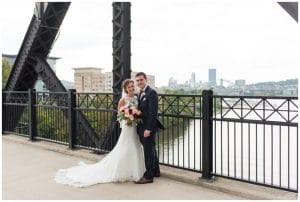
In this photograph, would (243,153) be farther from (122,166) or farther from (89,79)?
(89,79)

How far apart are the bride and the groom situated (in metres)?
0.14

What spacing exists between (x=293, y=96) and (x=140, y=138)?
2.48 m

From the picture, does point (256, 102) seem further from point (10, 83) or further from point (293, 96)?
point (10, 83)

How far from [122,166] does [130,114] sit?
871mm

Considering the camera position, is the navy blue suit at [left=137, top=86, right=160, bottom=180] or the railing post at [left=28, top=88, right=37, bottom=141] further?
the railing post at [left=28, top=88, right=37, bottom=141]

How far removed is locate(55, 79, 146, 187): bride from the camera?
5.64 meters

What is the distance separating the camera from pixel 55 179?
593cm

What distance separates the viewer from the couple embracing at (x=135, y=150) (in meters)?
5.55

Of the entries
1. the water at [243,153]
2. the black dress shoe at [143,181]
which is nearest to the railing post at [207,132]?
the water at [243,153]

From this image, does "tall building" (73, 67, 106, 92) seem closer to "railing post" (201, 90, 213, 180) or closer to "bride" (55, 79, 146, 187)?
"bride" (55, 79, 146, 187)

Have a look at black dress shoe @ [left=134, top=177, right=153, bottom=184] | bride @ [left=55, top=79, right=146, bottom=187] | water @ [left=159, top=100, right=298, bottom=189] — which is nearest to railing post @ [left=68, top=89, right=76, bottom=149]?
water @ [left=159, top=100, right=298, bottom=189]

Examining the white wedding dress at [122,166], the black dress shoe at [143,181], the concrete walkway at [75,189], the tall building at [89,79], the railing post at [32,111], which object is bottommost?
the concrete walkway at [75,189]

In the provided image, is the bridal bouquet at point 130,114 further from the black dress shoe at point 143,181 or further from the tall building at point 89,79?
the tall building at point 89,79

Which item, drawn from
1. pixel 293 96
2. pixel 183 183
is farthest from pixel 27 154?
pixel 293 96
